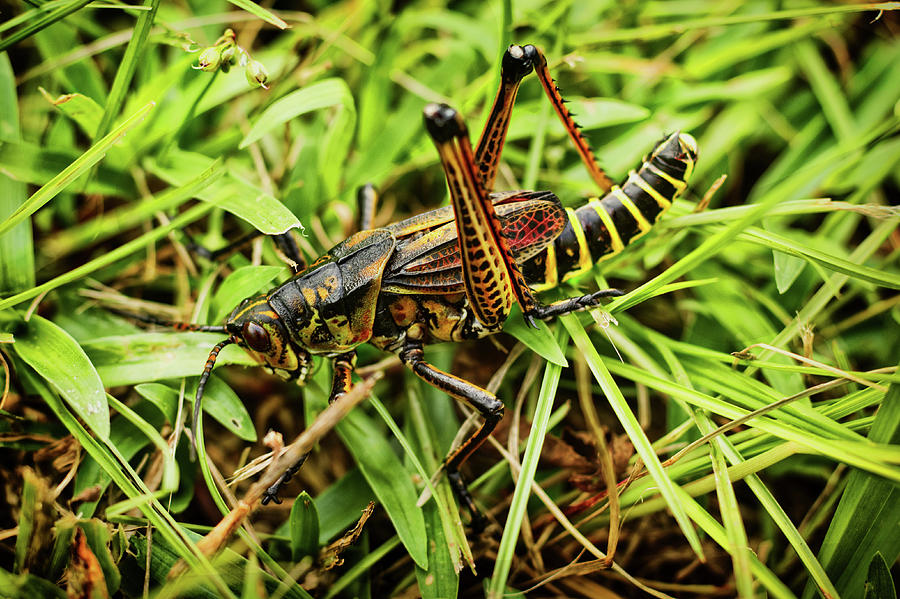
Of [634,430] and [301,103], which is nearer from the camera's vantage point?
[634,430]

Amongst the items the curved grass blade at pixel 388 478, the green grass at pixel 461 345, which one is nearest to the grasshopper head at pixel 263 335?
the green grass at pixel 461 345

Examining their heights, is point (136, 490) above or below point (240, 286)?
below

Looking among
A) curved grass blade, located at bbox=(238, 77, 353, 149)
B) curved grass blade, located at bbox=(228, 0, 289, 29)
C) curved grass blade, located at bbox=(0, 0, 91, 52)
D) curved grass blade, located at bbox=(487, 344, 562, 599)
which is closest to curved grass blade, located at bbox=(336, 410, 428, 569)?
curved grass blade, located at bbox=(487, 344, 562, 599)

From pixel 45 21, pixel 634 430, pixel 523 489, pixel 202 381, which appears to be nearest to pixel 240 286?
pixel 202 381

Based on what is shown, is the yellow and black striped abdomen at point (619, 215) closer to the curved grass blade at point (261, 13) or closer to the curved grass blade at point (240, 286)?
the curved grass blade at point (240, 286)

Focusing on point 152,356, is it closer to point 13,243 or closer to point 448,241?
point 13,243

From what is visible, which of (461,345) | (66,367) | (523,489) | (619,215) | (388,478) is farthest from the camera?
(461,345)


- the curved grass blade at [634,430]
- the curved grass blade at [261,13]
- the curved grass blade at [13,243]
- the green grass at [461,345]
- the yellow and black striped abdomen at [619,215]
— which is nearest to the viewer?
the curved grass blade at [634,430]
